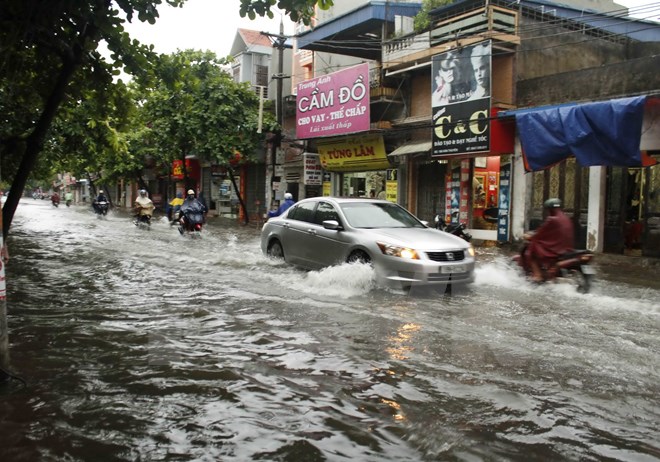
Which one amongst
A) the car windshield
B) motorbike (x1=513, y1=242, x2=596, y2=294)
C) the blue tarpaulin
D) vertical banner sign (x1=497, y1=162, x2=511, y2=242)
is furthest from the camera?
vertical banner sign (x1=497, y1=162, x2=511, y2=242)

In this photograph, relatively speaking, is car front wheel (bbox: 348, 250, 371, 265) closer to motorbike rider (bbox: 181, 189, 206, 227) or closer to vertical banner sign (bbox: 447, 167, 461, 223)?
vertical banner sign (bbox: 447, 167, 461, 223)

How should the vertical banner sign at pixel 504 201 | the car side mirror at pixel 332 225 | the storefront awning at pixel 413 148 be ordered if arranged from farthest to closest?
the storefront awning at pixel 413 148
the vertical banner sign at pixel 504 201
the car side mirror at pixel 332 225

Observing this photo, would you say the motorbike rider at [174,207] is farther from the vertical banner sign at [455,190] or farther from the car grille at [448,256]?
the car grille at [448,256]

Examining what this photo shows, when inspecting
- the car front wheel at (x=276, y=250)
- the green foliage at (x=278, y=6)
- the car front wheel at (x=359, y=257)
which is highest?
the green foliage at (x=278, y=6)

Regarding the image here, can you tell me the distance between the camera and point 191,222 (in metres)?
18.3

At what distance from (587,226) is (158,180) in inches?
1516

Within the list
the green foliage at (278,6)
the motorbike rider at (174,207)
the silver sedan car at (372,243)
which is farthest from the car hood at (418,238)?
the motorbike rider at (174,207)

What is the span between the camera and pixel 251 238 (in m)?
20.0

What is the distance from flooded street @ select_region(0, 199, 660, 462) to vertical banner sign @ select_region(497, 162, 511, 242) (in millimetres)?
7961

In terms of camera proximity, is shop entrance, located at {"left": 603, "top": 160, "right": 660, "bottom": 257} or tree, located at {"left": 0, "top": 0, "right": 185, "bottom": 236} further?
shop entrance, located at {"left": 603, "top": 160, "right": 660, "bottom": 257}

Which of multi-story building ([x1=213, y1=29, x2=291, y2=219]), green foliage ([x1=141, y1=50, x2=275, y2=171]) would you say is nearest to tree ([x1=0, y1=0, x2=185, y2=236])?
green foliage ([x1=141, y1=50, x2=275, y2=171])

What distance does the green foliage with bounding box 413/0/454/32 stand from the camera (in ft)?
61.6

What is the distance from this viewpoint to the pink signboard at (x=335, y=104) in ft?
66.7

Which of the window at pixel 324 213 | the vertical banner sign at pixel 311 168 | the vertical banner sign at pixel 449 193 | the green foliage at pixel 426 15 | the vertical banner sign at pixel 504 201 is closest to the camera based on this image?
the window at pixel 324 213
